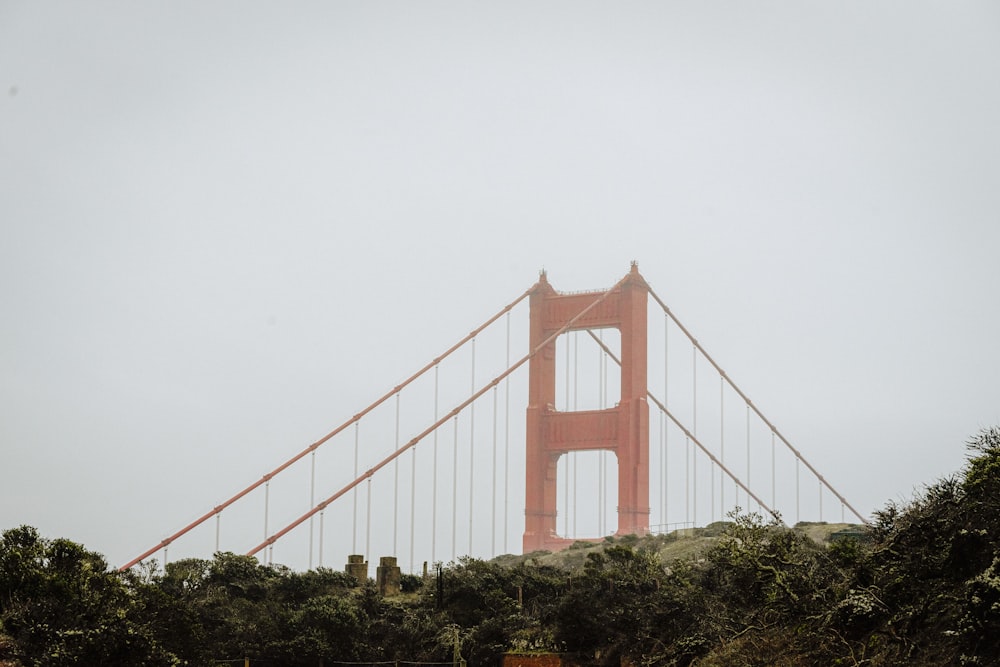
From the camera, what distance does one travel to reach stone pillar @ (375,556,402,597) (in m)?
59.1

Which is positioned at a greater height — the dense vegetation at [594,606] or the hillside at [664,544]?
the hillside at [664,544]

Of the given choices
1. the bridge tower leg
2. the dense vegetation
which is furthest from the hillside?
the dense vegetation

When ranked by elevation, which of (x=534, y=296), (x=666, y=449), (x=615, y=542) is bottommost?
(x=615, y=542)

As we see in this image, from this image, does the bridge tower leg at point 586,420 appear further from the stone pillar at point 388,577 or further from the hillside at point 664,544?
the stone pillar at point 388,577

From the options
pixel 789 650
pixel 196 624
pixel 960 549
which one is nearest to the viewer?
pixel 960 549

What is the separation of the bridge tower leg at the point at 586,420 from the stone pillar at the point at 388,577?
26.0 metres

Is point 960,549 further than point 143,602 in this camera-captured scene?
No

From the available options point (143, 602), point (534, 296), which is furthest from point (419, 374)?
point (143, 602)

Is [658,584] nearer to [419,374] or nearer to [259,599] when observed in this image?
[259,599]

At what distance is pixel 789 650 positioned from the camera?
98.7 ft

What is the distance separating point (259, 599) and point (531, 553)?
29066 mm

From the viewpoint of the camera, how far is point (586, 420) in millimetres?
90062

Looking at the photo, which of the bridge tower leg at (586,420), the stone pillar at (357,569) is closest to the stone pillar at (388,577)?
the stone pillar at (357,569)

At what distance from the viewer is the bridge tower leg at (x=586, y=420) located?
281 ft
